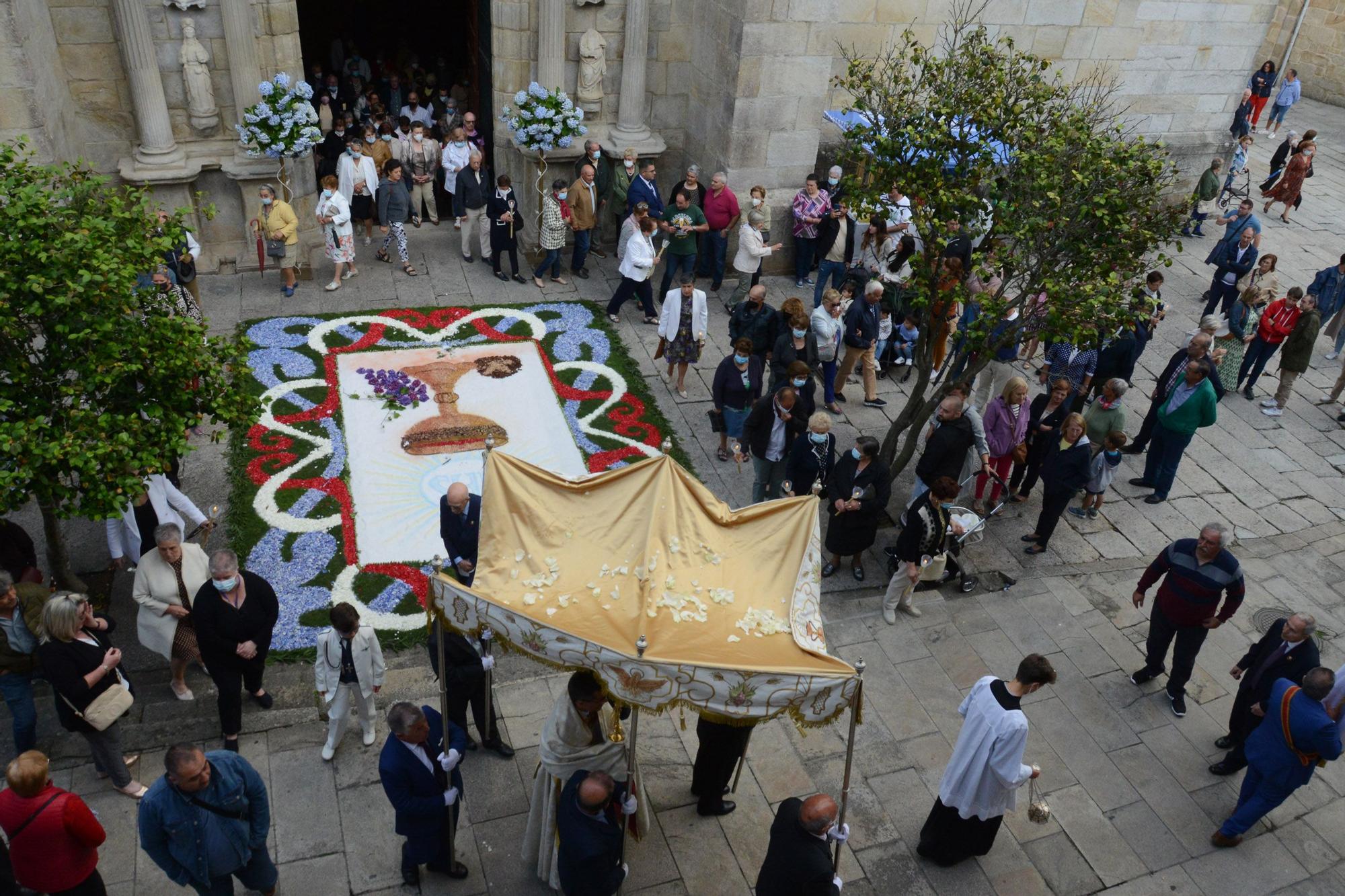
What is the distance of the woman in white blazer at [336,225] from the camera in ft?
46.9

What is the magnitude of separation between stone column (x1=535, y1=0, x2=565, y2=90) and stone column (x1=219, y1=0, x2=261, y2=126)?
3.83m

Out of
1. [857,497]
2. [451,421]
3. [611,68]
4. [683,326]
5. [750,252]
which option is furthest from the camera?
[611,68]

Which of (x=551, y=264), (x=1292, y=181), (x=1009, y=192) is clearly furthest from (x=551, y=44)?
(x=1292, y=181)

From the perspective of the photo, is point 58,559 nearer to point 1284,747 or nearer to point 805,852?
point 805,852

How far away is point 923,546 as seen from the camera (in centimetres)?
988

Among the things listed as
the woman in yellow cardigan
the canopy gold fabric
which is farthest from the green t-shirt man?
the canopy gold fabric

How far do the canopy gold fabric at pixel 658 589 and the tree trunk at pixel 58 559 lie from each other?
13.6 feet

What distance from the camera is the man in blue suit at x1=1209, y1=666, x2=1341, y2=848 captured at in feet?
25.5

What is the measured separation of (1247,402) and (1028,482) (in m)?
4.94

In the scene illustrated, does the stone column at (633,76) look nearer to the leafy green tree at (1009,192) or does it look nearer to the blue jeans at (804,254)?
the blue jeans at (804,254)

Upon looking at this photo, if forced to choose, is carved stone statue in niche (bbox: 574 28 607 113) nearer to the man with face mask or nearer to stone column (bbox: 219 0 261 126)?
stone column (bbox: 219 0 261 126)

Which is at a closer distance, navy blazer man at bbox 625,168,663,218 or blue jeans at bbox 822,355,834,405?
blue jeans at bbox 822,355,834,405

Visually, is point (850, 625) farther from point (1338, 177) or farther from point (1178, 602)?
point (1338, 177)

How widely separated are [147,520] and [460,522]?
9.10ft
